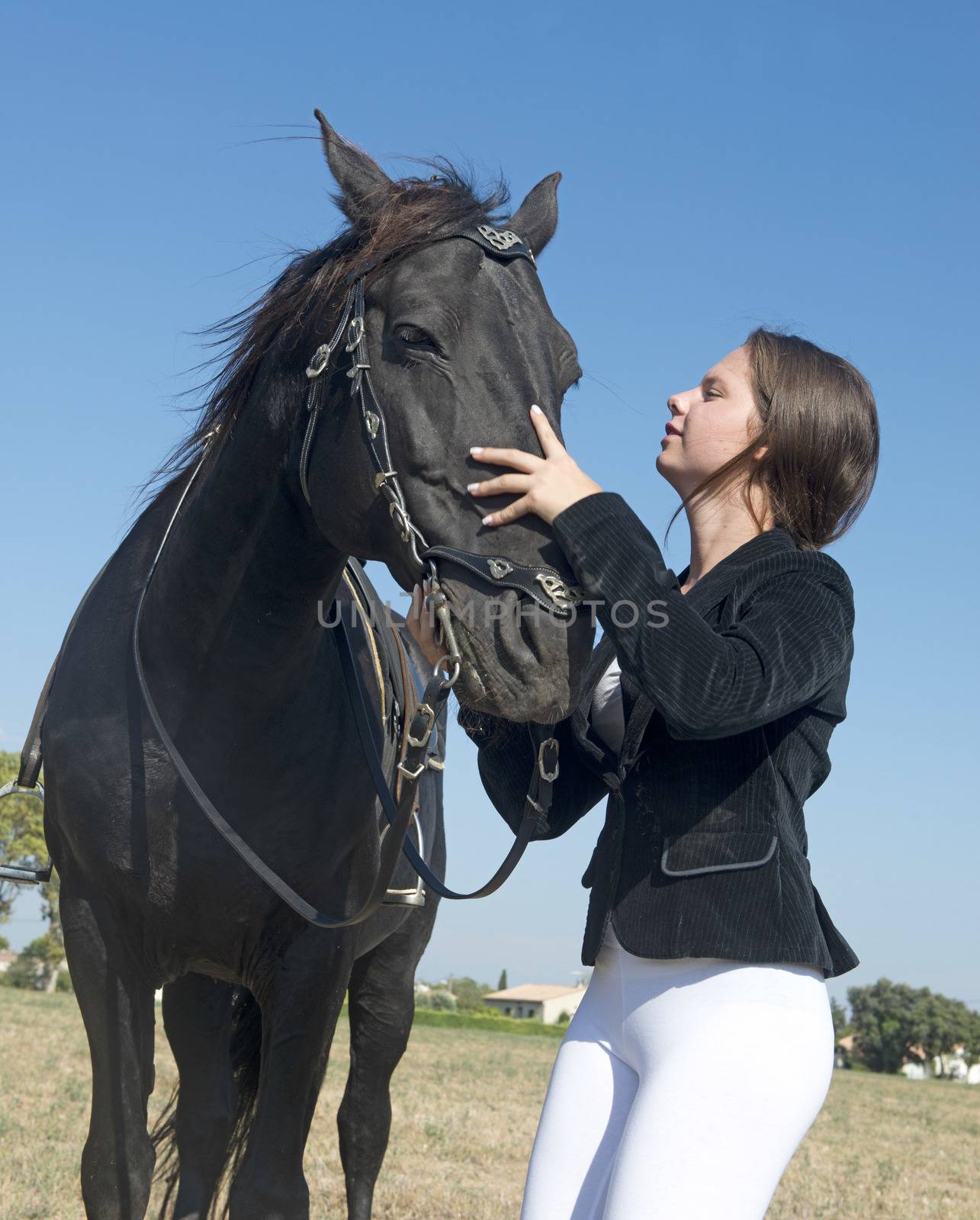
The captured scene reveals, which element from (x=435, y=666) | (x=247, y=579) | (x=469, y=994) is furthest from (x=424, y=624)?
(x=469, y=994)

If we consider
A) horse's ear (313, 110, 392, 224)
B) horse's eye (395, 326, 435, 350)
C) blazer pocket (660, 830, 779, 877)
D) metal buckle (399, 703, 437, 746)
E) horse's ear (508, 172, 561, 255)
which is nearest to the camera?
blazer pocket (660, 830, 779, 877)

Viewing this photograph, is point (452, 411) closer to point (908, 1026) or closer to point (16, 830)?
point (16, 830)

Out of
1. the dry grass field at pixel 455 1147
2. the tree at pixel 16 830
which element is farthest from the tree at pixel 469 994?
the dry grass field at pixel 455 1147


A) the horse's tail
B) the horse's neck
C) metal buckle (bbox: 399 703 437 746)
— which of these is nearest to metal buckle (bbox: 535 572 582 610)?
metal buckle (bbox: 399 703 437 746)

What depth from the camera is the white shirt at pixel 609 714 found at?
7.31 feet

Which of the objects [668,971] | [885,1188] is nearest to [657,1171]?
[668,971]

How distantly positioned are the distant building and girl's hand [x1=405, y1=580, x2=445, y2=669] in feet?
234

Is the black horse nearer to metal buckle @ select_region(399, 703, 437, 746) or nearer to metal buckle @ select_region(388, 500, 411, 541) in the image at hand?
metal buckle @ select_region(388, 500, 411, 541)

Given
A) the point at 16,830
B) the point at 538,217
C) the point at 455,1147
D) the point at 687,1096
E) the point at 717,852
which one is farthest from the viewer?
the point at 16,830

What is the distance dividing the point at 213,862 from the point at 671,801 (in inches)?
51.1

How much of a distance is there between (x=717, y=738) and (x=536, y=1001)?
244 feet

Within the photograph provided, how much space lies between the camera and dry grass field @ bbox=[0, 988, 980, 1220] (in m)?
5.33

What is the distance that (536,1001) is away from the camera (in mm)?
72125

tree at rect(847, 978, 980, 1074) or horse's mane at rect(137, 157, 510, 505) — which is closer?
horse's mane at rect(137, 157, 510, 505)
